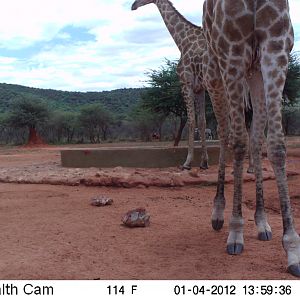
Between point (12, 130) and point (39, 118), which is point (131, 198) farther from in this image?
point (12, 130)

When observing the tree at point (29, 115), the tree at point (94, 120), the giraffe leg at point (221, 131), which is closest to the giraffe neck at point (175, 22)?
the giraffe leg at point (221, 131)

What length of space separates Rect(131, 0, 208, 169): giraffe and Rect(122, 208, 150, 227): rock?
148 inches

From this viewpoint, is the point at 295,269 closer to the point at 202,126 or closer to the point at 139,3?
the point at 202,126

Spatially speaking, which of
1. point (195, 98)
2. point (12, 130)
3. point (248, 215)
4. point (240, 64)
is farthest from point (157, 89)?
point (12, 130)

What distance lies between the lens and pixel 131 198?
6.43 metres

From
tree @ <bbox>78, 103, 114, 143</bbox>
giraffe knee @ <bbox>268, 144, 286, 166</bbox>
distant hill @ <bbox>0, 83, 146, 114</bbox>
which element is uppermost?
distant hill @ <bbox>0, 83, 146, 114</bbox>

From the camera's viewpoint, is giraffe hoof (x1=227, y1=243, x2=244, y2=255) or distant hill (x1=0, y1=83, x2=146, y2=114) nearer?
giraffe hoof (x1=227, y1=243, x2=244, y2=255)

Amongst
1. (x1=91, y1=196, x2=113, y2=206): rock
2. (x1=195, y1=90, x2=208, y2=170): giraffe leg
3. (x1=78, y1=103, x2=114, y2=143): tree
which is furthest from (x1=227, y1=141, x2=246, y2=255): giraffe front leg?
(x1=78, y1=103, x2=114, y2=143): tree

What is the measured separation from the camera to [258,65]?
3.78 metres

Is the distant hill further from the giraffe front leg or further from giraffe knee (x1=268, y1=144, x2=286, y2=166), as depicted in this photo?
giraffe knee (x1=268, y1=144, x2=286, y2=166)

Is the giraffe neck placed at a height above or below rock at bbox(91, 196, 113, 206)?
above

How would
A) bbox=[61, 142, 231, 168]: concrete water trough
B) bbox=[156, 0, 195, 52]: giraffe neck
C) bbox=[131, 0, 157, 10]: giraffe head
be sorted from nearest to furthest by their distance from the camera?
bbox=[61, 142, 231, 168]: concrete water trough
bbox=[156, 0, 195, 52]: giraffe neck
bbox=[131, 0, 157, 10]: giraffe head

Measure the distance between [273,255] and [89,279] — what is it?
1.44m

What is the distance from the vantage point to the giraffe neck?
29.2 ft
